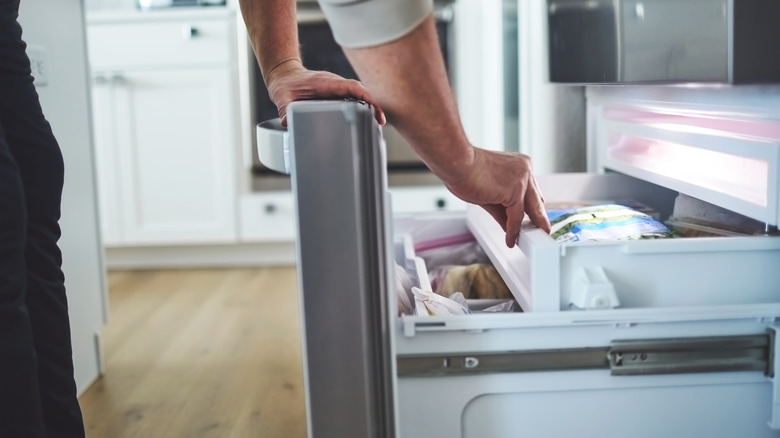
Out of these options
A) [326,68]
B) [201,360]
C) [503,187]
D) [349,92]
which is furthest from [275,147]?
[326,68]

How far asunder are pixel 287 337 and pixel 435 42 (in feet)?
4.33

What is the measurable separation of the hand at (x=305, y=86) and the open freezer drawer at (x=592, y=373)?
0.76 feet

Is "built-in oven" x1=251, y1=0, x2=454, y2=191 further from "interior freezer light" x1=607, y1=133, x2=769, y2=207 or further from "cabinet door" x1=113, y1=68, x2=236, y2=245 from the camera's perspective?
"interior freezer light" x1=607, y1=133, x2=769, y2=207

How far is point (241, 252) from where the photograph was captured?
2859mm

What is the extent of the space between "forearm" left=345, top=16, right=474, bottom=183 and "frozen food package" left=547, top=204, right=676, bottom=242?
0.23 m

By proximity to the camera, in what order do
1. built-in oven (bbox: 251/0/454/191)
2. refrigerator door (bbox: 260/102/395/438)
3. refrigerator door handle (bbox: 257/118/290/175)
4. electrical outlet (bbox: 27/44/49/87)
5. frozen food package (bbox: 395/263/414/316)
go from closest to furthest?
refrigerator door (bbox: 260/102/395/438) < refrigerator door handle (bbox: 257/118/290/175) < frozen food package (bbox: 395/263/414/316) < electrical outlet (bbox: 27/44/49/87) < built-in oven (bbox: 251/0/454/191)

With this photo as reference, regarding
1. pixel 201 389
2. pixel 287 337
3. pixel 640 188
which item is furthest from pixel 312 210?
pixel 287 337

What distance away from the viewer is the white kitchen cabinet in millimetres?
2686

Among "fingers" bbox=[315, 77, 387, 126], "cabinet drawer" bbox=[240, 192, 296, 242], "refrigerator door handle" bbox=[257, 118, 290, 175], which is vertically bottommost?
"cabinet drawer" bbox=[240, 192, 296, 242]

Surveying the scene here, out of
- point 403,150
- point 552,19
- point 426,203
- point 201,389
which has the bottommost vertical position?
point 201,389

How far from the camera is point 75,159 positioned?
1606 millimetres

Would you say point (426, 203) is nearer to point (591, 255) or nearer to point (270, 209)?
point (270, 209)

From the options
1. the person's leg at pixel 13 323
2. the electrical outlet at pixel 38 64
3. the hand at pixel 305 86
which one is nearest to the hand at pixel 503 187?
the hand at pixel 305 86

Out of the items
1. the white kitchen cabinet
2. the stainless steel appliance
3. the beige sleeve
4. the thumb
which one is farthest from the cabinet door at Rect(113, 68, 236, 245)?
the beige sleeve
